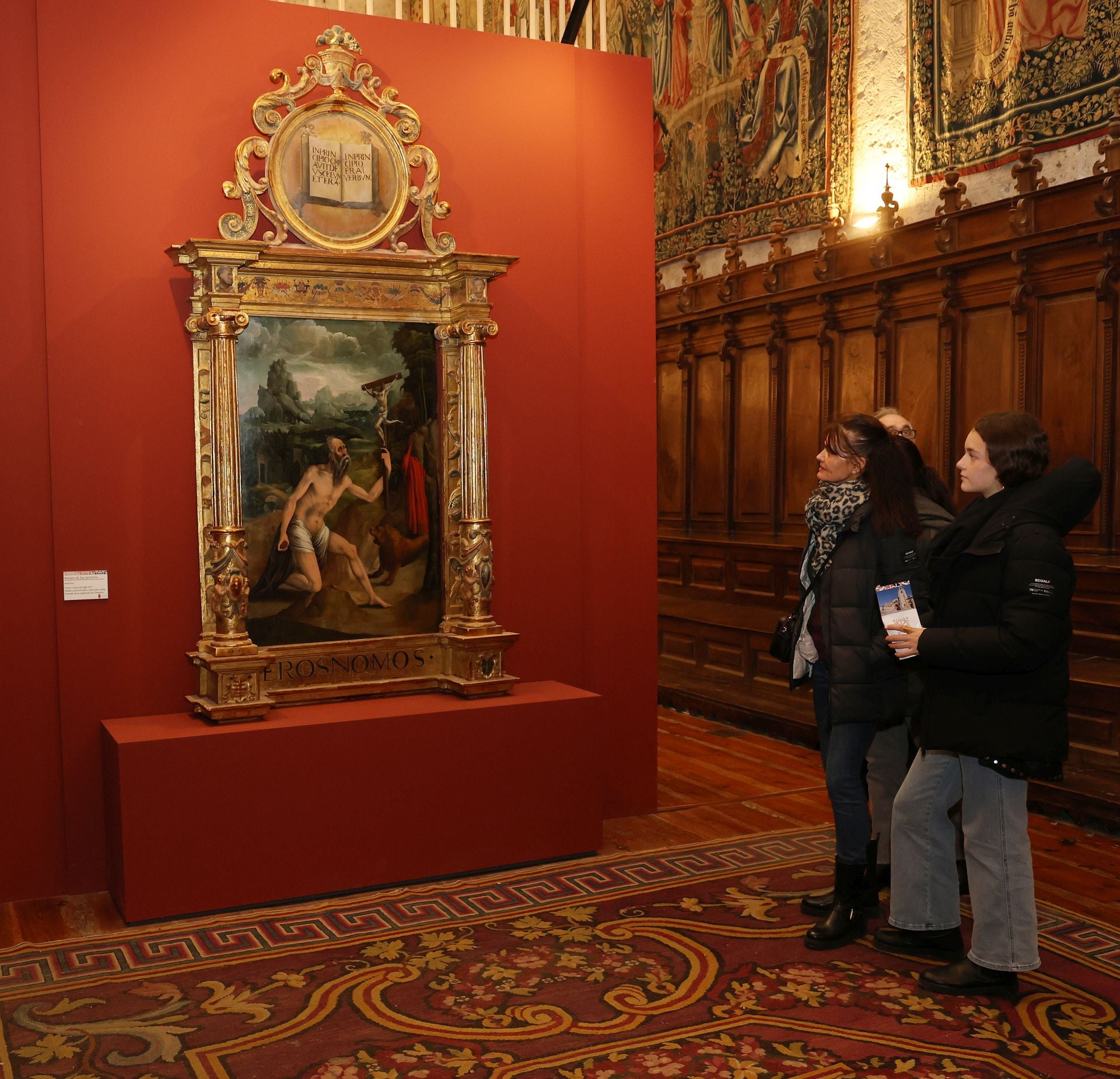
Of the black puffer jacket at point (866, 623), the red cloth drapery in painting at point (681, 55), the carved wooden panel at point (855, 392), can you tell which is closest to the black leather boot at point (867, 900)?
the black puffer jacket at point (866, 623)

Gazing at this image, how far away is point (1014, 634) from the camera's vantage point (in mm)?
3629

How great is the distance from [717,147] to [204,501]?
6328 mm

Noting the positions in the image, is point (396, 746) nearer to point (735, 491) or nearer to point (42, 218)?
point (42, 218)

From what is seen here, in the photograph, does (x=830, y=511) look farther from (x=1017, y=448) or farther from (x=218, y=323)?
(x=218, y=323)

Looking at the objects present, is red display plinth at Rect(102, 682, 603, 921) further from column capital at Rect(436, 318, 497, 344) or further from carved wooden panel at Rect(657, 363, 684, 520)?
carved wooden panel at Rect(657, 363, 684, 520)

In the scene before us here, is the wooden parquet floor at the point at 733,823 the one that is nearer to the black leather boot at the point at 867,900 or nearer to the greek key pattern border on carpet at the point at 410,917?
the greek key pattern border on carpet at the point at 410,917

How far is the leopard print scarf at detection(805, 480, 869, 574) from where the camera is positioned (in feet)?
14.1

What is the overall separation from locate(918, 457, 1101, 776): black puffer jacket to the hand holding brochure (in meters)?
0.08

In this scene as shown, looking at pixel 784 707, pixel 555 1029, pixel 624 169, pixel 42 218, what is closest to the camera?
pixel 555 1029

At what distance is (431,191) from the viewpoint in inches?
222

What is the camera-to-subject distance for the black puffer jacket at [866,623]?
418 cm

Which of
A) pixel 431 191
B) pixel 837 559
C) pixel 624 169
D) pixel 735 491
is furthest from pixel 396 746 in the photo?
pixel 735 491

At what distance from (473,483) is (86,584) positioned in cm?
174

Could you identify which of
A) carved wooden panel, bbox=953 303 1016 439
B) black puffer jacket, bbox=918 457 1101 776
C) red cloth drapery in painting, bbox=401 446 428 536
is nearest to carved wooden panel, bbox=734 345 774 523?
carved wooden panel, bbox=953 303 1016 439
